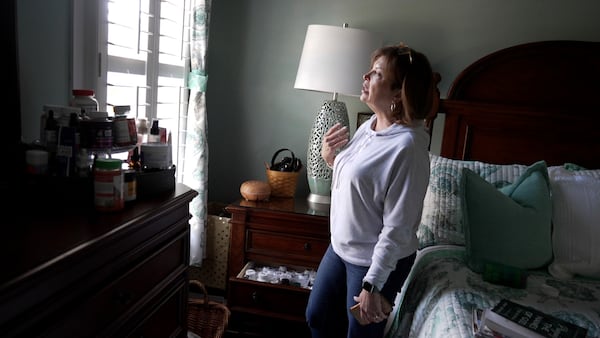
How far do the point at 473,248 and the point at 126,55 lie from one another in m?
1.57

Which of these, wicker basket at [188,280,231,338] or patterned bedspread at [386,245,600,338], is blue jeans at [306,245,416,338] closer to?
patterned bedspread at [386,245,600,338]

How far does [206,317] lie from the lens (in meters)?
2.13

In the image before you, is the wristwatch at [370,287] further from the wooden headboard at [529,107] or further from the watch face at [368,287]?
the wooden headboard at [529,107]

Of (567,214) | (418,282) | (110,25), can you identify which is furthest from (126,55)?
(567,214)

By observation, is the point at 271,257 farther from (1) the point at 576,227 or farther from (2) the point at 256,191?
(1) the point at 576,227

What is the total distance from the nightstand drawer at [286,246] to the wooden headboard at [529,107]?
2.84 ft

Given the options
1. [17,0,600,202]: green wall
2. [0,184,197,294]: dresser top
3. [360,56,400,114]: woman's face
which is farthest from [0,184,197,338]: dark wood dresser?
[17,0,600,202]: green wall

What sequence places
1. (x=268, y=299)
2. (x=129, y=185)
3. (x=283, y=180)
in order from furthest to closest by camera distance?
(x=283, y=180)
(x=268, y=299)
(x=129, y=185)

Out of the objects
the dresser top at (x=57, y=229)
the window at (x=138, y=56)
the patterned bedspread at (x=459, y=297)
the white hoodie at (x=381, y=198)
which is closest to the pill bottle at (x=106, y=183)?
the dresser top at (x=57, y=229)

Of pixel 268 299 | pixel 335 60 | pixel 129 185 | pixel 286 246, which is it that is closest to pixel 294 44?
pixel 335 60

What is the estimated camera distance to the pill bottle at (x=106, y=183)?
3.75 feet

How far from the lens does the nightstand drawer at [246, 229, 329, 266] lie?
2.32m

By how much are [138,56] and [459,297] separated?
5.16ft

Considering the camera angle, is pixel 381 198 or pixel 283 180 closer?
pixel 381 198
